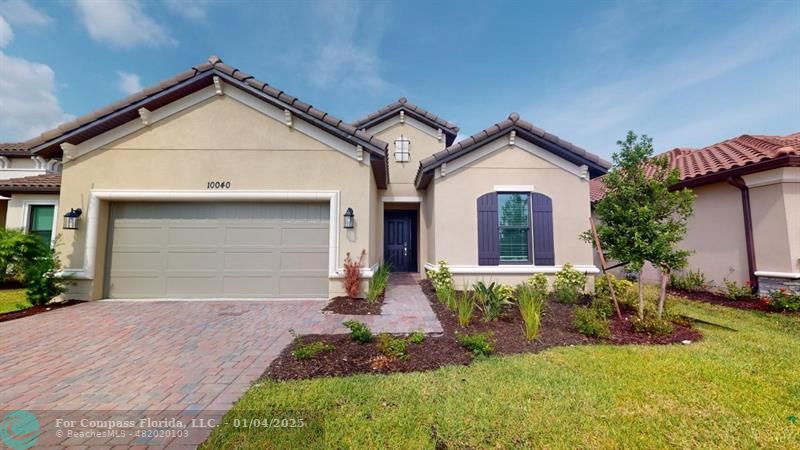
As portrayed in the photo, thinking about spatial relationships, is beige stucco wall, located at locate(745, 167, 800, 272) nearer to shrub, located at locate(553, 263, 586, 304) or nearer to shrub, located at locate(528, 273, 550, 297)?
shrub, located at locate(553, 263, 586, 304)

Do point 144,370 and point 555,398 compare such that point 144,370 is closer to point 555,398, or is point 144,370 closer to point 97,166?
point 555,398

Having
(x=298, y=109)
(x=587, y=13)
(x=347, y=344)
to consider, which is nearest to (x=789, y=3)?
(x=587, y=13)

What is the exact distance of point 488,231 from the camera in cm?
848

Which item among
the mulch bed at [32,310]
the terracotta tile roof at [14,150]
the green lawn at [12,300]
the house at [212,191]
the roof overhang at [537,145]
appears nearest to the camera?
the mulch bed at [32,310]

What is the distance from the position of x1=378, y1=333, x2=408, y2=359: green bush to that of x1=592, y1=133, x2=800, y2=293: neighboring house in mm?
8556

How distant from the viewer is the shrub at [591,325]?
4.90 m

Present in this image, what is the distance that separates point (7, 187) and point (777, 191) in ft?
74.0

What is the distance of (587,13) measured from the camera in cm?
914

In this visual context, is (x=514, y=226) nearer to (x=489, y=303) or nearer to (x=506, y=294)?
(x=506, y=294)

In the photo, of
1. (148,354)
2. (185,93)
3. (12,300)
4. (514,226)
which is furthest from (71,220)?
(514,226)

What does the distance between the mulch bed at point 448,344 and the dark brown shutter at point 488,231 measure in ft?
7.27

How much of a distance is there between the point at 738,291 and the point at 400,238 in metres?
10.0

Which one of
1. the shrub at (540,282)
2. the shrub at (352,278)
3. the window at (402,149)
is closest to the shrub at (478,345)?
the shrub at (352,278)

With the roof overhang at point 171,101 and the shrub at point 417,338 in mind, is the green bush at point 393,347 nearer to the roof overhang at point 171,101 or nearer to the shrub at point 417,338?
the shrub at point 417,338
